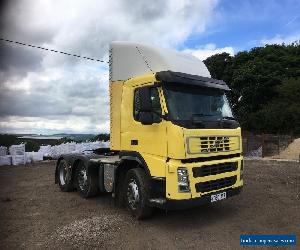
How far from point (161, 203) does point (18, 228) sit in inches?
123

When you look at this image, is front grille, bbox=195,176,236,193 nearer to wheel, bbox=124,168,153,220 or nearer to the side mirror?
wheel, bbox=124,168,153,220

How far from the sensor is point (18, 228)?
7488mm

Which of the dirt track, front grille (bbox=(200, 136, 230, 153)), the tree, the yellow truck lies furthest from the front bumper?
the tree

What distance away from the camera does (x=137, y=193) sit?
778cm

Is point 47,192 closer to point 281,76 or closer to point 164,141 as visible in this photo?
point 164,141

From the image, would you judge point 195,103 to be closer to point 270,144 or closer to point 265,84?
point 270,144

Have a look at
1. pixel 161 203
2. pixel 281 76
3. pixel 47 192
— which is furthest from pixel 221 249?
pixel 281 76

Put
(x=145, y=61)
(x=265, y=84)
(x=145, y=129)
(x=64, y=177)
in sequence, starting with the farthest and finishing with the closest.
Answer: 1. (x=265, y=84)
2. (x=64, y=177)
3. (x=145, y=61)
4. (x=145, y=129)

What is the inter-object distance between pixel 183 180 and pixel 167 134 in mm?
971

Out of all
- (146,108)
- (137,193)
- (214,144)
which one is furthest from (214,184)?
(146,108)

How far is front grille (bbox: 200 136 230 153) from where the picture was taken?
→ 7.26 metres

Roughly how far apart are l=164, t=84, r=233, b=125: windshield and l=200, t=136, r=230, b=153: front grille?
445 millimetres

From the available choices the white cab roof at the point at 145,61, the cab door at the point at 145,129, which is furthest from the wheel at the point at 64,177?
the white cab roof at the point at 145,61

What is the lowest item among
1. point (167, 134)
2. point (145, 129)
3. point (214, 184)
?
point (214, 184)
